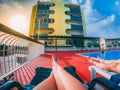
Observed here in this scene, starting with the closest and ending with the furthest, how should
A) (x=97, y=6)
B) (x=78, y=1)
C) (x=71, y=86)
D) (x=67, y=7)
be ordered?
1. (x=71, y=86)
2. (x=67, y=7)
3. (x=78, y=1)
4. (x=97, y=6)

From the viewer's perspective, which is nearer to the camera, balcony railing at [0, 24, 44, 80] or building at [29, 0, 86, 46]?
balcony railing at [0, 24, 44, 80]

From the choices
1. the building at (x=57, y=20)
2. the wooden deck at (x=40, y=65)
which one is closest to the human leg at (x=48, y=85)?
the wooden deck at (x=40, y=65)

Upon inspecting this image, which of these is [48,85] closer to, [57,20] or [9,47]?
[9,47]

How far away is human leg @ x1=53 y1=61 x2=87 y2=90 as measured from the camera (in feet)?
3.39

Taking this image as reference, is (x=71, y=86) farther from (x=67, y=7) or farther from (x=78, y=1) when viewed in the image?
(x=78, y=1)

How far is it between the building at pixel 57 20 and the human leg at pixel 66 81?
1874 centimetres

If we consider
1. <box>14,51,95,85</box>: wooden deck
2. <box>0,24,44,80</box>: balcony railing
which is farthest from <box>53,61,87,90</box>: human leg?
<box>14,51,95,85</box>: wooden deck

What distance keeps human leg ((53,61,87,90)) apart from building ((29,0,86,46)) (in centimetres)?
1874

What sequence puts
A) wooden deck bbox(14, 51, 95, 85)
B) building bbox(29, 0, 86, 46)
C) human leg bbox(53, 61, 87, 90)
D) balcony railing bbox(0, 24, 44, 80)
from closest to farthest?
human leg bbox(53, 61, 87, 90)
balcony railing bbox(0, 24, 44, 80)
wooden deck bbox(14, 51, 95, 85)
building bbox(29, 0, 86, 46)

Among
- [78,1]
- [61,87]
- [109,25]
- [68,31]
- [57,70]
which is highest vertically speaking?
[78,1]

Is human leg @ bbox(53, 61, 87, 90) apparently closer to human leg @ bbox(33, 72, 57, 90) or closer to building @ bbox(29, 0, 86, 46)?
human leg @ bbox(33, 72, 57, 90)

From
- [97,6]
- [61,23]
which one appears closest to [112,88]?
[61,23]

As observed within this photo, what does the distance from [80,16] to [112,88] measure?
2165 cm

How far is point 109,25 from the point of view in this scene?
99.9ft
